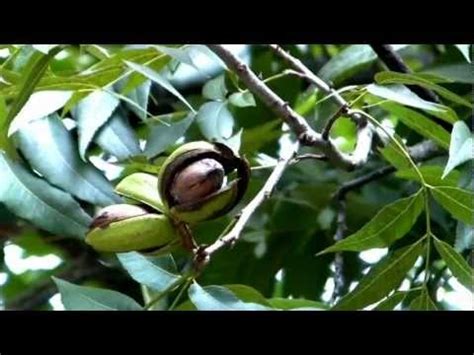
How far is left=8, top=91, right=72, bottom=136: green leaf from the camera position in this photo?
2.24 feet

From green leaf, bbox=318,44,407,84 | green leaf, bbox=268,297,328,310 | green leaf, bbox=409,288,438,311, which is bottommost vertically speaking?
green leaf, bbox=268,297,328,310

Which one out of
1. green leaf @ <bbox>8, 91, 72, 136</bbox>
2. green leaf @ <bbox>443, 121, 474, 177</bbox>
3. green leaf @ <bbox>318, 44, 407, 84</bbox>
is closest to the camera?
green leaf @ <bbox>443, 121, 474, 177</bbox>

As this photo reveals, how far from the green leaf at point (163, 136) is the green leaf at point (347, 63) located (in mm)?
204

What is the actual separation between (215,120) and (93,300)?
268 mm

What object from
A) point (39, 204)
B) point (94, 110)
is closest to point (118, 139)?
point (94, 110)

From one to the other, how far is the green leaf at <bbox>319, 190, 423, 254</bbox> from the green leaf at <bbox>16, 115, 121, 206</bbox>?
17 cm

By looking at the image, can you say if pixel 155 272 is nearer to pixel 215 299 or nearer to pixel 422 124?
pixel 215 299

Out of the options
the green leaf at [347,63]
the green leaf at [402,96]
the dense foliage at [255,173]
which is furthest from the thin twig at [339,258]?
the green leaf at [402,96]

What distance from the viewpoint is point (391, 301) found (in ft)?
2.10

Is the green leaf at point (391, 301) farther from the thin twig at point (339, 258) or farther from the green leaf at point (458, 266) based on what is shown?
the thin twig at point (339, 258)

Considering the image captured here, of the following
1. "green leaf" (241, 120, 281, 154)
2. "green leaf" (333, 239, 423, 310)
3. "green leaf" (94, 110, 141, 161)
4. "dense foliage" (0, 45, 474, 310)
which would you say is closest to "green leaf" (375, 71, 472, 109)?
"dense foliage" (0, 45, 474, 310)

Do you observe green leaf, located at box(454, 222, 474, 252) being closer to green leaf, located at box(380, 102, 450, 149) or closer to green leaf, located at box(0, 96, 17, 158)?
green leaf, located at box(380, 102, 450, 149)

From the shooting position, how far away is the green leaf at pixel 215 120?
0.78 meters
